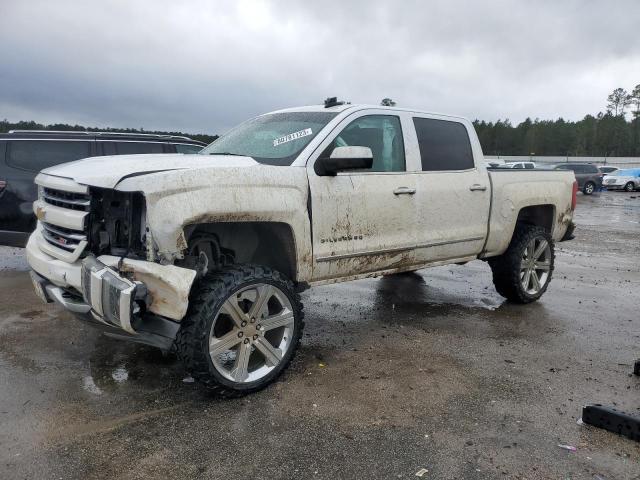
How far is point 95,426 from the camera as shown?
3.20 metres

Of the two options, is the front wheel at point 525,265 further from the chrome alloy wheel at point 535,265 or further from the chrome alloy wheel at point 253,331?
the chrome alloy wheel at point 253,331

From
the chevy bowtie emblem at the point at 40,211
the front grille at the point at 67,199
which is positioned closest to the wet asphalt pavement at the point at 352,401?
the chevy bowtie emblem at the point at 40,211

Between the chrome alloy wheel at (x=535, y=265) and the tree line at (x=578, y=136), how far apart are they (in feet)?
247

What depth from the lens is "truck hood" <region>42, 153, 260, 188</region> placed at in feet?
10.5

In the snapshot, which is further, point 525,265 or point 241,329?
point 525,265

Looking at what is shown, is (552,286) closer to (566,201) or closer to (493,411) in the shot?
(566,201)

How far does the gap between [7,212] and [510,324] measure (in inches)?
232

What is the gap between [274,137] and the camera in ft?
14.3

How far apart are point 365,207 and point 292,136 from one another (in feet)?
2.61

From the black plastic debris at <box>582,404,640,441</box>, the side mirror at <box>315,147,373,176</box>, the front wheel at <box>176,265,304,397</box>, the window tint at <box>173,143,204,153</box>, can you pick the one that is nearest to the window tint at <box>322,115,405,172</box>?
the side mirror at <box>315,147,373,176</box>

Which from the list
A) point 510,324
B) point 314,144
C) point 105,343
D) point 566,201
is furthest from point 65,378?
point 566,201

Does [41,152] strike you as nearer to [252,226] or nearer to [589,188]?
[252,226]

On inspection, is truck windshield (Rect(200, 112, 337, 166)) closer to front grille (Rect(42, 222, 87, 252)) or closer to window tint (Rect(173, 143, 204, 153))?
front grille (Rect(42, 222, 87, 252))

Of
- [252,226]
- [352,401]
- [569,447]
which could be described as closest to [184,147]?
[252,226]
